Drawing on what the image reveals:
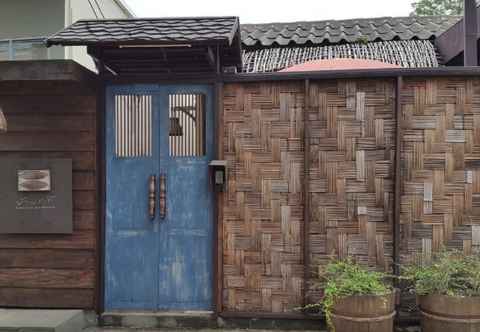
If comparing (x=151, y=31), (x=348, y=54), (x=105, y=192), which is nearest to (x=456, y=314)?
(x=105, y=192)

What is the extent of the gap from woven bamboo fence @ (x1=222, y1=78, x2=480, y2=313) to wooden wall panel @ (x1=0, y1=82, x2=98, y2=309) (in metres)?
1.43

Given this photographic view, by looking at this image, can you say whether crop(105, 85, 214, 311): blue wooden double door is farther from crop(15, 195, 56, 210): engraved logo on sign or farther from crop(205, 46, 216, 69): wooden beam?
crop(15, 195, 56, 210): engraved logo on sign

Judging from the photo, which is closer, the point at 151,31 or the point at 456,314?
the point at 456,314

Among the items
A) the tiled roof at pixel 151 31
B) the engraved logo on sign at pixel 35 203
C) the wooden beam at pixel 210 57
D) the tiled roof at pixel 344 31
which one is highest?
the tiled roof at pixel 344 31

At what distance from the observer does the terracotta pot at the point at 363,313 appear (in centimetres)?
401

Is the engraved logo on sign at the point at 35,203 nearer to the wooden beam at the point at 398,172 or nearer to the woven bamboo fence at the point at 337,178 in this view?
the woven bamboo fence at the point at 337,178

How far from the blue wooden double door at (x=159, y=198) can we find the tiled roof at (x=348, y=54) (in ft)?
11.0

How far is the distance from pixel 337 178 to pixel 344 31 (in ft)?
17.0

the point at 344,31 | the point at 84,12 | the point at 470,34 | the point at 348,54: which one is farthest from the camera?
the point at 84,12

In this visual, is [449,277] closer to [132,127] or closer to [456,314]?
[456,314]

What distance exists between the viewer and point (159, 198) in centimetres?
482

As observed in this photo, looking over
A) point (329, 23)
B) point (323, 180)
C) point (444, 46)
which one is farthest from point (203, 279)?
point (329, 23)

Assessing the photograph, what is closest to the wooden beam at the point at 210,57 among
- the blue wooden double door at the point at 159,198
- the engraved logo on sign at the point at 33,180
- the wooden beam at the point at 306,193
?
the blue wooden double door at the point at 159,198

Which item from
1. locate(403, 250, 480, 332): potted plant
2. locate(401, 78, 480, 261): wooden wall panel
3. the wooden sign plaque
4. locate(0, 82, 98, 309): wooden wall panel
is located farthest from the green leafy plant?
the wooden sign plaque
